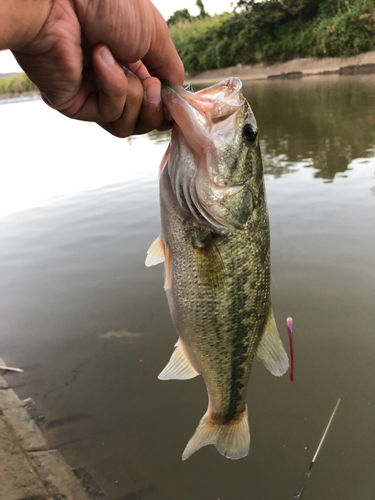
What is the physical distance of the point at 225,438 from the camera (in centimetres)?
193

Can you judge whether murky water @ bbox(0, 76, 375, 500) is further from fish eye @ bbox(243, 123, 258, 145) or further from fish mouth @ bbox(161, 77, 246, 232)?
fish eye @ bbox(243, 123, 258, 145)

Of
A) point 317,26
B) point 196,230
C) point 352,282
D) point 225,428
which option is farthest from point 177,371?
point 317,26

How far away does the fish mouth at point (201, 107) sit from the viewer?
1.47 meters

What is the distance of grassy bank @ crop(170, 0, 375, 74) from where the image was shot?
31.2 m

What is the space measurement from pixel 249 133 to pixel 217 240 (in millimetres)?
483

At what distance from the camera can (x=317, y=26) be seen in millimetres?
35844

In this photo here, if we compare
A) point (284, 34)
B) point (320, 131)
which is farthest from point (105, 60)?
point (284, 34)

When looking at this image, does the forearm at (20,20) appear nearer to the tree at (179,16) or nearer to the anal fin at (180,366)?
the anal fin at (180,366)

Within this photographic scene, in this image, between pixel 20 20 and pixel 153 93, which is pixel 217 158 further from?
pixel 20 20

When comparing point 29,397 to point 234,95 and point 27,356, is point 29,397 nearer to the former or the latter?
point 27,356

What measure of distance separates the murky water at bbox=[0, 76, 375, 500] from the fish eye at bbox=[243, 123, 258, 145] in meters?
2.03

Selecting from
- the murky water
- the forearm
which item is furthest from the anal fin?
the forearm

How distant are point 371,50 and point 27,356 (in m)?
35.3

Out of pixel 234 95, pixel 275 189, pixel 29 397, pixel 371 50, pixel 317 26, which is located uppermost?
pixel 317 26
